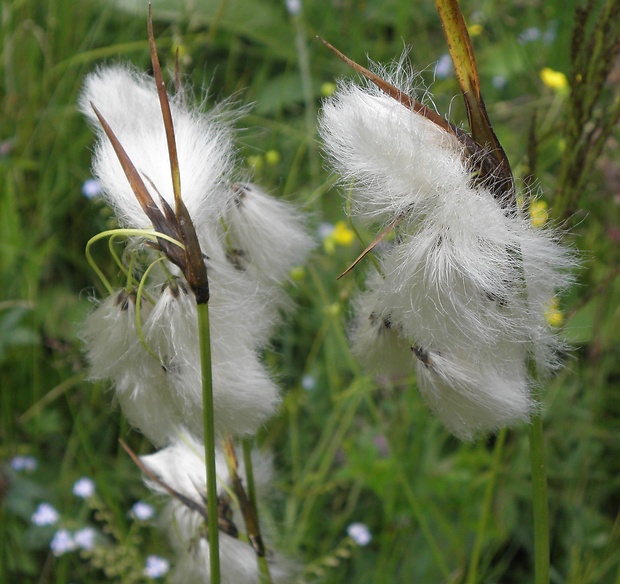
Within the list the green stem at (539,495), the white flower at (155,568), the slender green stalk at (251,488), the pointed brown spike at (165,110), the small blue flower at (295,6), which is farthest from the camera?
the small blue flower at (295,6)

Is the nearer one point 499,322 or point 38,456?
point 499,322

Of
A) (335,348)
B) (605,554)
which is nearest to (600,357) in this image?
(605,554)

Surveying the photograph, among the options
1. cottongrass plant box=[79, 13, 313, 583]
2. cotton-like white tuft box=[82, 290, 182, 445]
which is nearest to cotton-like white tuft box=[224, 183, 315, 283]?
cottongrass plant box=[79, 13, 313, 583]

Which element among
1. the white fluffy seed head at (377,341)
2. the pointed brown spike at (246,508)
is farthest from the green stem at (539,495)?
the pointed brown spike at (246,508)

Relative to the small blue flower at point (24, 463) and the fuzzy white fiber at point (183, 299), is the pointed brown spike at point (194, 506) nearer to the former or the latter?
the fuzzy white fiber at point (183, 299)

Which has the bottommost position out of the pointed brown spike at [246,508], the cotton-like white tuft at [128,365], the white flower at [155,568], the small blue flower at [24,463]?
the small blue flower at [24,463]

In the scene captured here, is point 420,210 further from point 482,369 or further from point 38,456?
point 38,456
